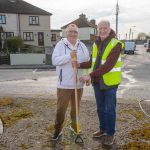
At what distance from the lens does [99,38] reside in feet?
15.7

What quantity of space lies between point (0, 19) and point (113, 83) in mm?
40627

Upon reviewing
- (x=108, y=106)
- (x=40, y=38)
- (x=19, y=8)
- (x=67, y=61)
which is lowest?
(x=108, y=106)

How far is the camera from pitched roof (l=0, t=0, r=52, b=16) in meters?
42.8

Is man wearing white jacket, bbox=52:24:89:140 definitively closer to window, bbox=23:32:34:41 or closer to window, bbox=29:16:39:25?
window, bbox=23:32:34:41

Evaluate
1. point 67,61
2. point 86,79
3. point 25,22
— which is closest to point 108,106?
point 86,79

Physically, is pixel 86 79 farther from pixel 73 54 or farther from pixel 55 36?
pixel 55 36

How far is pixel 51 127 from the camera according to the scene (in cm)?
577

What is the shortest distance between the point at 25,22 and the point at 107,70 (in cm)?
4101

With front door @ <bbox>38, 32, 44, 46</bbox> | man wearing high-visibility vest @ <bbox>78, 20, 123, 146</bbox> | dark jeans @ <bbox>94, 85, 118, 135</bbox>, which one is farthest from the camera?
front door @ <bbox>38, 32, 44, 46</bbox>

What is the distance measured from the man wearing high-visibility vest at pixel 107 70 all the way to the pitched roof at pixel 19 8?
131ft

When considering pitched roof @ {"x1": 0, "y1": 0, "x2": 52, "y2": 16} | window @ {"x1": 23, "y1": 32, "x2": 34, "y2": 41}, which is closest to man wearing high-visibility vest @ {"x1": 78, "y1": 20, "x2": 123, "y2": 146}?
pitched roof @ {"x1": 0, "y1": 0, "x2": 52, "y2": 16}

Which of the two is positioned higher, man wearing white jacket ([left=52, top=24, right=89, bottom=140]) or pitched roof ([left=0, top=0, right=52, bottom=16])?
pitched roof ([left=0, top=0, right=52, bottom=16])

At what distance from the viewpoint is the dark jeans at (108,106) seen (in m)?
4.65

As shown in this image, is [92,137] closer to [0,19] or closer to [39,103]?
[39,103]
